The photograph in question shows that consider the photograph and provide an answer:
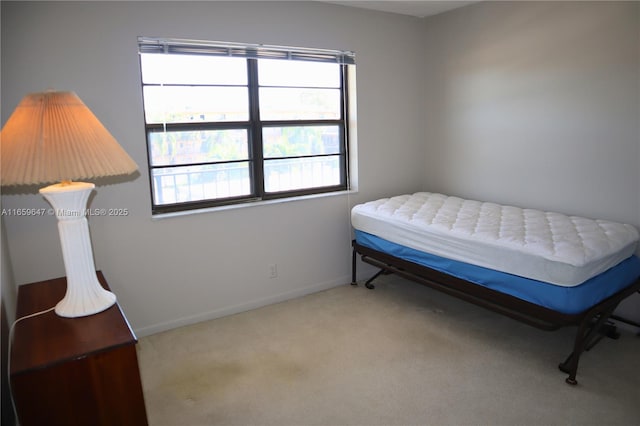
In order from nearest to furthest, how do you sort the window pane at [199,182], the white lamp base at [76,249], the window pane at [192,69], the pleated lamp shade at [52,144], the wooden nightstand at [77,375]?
the wooden nightstand at [77,375]
the pleated lamp shade at [52,144]
the white lamp base at [76,249]
the window pane at [192,69]
the window pane at [199,182]

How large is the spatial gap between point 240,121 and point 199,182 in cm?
57

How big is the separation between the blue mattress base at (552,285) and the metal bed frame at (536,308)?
29 mm

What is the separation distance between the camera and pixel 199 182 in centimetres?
328

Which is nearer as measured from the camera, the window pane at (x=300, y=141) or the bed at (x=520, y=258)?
the bed at (x=520, y=258)

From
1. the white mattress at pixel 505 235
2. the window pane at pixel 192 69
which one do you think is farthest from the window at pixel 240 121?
the white mattress at pixel 505 235

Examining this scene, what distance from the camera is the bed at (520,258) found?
2342mm

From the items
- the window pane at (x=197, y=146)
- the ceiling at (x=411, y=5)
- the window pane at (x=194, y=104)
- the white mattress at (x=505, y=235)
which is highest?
the ceiling at (x=411, y=5)

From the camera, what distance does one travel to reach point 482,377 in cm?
248

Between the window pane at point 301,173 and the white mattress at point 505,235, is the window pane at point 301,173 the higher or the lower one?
the higher one

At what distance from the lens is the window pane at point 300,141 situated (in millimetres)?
3539

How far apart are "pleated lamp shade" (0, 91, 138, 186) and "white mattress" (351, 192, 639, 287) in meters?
2.08

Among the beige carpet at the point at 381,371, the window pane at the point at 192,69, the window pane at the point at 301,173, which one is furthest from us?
the window pane at the point at 301,173

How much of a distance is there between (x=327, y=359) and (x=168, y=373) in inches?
37.9

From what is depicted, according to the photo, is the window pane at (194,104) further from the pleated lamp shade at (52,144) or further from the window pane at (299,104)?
the pleated lamp shade at (52,144)
